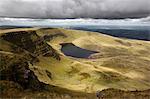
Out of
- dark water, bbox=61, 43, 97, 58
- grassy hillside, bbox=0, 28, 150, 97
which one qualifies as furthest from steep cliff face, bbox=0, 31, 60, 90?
dark water, bbox=61, 43, 97, 58

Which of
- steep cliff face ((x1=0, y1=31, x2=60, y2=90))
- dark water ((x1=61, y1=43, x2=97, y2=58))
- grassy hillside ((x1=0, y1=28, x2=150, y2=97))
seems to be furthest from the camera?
dark water ((x1=61, y1=43, x2=97, y2=58))

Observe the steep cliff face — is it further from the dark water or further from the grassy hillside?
the dark water

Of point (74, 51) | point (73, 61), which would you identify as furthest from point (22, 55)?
point (74, 51)

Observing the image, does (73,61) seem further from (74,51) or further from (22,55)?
(22,55)

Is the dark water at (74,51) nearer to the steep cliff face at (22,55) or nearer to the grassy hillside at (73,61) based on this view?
the grassy hillside at (73,61)

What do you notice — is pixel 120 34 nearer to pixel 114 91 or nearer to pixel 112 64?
pixel 112 64
